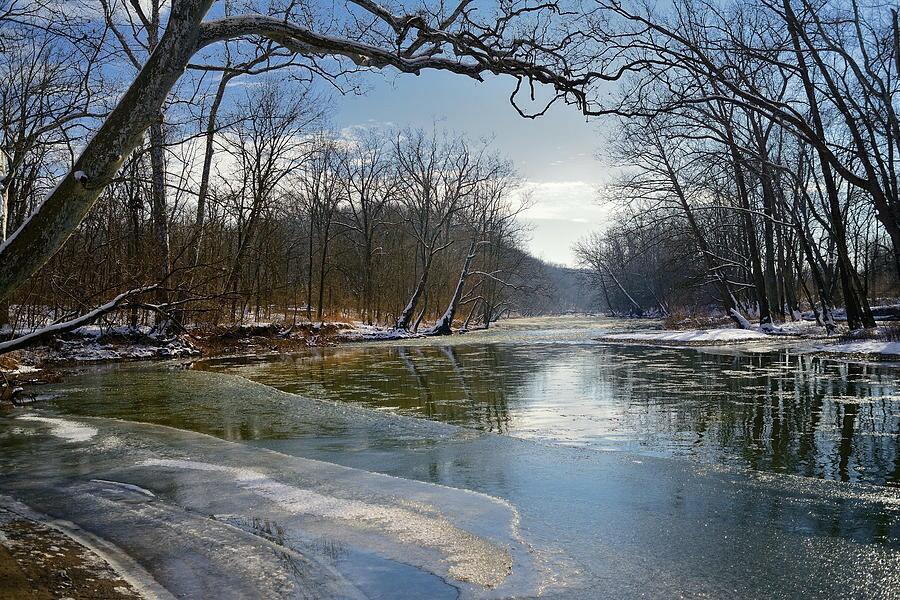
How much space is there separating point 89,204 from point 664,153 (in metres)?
24.6

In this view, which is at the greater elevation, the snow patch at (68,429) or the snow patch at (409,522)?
the snow patch at (409,522)

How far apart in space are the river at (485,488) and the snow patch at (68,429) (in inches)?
1.4

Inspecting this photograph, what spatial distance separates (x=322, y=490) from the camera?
205 inches

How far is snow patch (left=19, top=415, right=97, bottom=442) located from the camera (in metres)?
7.60

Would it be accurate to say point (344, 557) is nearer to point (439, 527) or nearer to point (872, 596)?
point (439, 527)

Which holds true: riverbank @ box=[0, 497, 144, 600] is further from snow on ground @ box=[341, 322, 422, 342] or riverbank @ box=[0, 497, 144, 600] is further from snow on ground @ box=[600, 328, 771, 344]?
snow on ground @ box=[341, 322, 422, 342]

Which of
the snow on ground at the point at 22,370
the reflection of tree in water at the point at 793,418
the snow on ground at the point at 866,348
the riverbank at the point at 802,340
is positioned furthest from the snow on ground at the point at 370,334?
the snow on ground at the point at 866,348

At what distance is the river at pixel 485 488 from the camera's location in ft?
11.5

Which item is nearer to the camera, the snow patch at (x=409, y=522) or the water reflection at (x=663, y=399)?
the snow patch at (x=409, y=522)

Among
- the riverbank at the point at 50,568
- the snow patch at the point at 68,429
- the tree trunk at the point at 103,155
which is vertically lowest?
the snow patch at the point at 68,429

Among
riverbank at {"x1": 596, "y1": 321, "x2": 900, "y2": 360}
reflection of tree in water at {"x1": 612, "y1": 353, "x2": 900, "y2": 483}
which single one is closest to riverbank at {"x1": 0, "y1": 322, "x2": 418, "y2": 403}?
reflection of tree in water at {"x1": 612, "y1": 353, "x2": 900, "y2": 483}

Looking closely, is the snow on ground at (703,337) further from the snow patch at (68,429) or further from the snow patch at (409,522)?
the snow patch at (409,522)

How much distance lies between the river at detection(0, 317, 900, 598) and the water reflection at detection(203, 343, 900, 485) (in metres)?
0.06

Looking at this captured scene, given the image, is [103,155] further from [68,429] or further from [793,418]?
[793,418]
